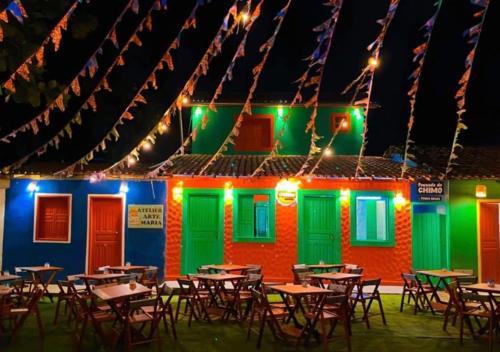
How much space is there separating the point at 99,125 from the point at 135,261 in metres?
7.85

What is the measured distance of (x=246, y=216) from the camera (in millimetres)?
12289

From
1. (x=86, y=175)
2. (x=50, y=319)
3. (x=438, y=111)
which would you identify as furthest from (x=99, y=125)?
(x=438, y=111)

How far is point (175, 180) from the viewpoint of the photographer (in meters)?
12.1

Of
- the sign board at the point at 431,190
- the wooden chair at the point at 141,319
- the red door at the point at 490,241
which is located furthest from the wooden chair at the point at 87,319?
the red door at the point at 490,241

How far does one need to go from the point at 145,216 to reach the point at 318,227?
169 inches

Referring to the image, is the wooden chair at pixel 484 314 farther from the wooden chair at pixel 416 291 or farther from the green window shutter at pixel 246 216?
the green window shutter at pixel 246 216

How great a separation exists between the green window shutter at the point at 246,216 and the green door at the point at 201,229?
1.55ft

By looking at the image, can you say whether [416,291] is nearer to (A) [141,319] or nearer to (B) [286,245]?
(B) [286,245]

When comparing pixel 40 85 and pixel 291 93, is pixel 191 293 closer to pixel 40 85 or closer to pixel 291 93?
pixel 40 85

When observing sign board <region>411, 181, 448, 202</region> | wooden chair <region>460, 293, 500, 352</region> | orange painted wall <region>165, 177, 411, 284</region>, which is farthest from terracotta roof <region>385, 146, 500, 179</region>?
wooden chair <region>460, 293, 500, 352</region>

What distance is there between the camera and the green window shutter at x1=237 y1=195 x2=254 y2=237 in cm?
1226

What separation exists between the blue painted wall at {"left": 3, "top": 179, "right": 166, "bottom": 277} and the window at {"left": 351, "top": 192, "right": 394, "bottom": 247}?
473cm

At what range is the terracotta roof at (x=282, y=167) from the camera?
11531mm

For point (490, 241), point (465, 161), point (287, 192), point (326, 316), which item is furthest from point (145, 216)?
point (490, 241)
